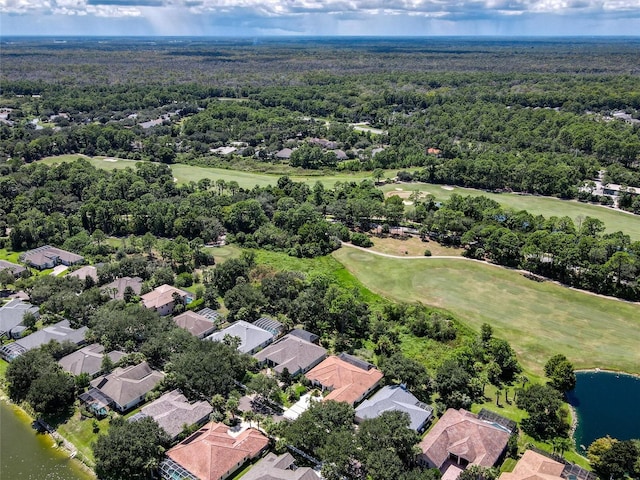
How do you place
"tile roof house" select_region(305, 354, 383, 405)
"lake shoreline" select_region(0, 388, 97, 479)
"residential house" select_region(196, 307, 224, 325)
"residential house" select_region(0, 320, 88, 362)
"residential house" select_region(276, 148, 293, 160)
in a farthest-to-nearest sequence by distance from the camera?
"residential house" select_region(276, 148, 293, 160) → "residential house" select_region(196, 307, 224, 325) → "residential house" select_region(0, 320, 88, 362) → "tile roof house" select_region(305, 354, 383, 405) → "lake shoreline" select_region(0, 388, 97, 479)

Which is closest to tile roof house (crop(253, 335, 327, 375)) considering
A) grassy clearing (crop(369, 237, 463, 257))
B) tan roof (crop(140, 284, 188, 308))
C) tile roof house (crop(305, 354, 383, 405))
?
tile roof house (crop(305, 354, 383, 405))

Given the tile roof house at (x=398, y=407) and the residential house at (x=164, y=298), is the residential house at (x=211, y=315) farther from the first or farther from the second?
the tile roof house at (x=398, y=407)

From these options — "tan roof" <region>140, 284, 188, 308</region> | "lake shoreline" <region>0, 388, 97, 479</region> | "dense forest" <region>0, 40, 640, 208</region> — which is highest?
"dense forest" <region>0, 40, 640, 208</region>

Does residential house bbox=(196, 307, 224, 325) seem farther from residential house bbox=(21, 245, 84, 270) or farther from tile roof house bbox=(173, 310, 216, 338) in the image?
residential house bbox=(21, 245, 84, 270)

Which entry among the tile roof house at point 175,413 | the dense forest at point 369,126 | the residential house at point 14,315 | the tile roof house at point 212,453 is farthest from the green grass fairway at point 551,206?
the tile roof house at point 212,453

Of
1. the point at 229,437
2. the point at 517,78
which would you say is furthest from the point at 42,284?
the point at 517,78

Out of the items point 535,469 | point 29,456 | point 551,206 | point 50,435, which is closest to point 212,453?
point 50,435

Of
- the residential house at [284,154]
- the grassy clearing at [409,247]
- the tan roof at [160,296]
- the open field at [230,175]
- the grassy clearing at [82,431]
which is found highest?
the residential house at [284,154]
